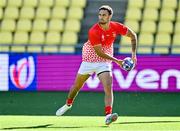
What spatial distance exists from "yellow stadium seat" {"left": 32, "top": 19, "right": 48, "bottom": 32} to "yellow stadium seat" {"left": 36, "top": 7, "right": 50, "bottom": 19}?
0.65 feet

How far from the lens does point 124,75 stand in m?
15.0

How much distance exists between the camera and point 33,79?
49.7 feet

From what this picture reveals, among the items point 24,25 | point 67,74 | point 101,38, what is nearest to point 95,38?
point 101,38

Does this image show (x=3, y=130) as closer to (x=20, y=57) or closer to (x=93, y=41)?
(x=93, y=41)

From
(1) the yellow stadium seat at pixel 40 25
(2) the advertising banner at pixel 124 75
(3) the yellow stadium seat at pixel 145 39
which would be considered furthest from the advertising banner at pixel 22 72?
(3) the yellow stadium seat at pixel 145 39

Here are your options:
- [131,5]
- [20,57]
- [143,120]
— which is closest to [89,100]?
[20,57]

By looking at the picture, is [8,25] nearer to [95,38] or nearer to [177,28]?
[177,28]

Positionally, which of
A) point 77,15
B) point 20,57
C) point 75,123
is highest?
point 77,15

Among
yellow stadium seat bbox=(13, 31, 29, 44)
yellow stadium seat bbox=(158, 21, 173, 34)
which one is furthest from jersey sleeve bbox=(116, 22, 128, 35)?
yellow stadium seat bbox=(13, 31, 29, 44)

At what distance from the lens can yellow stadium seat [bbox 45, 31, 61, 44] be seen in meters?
18.4

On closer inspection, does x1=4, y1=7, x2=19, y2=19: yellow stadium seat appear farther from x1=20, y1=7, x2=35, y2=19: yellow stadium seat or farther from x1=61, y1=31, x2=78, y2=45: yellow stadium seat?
x1=61, y1=31, x2=78, y2=45: yellow stadium seat

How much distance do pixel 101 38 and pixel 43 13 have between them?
9322mm

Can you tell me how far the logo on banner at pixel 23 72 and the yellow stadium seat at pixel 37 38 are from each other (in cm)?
321

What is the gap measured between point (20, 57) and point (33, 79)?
0.63 meters
